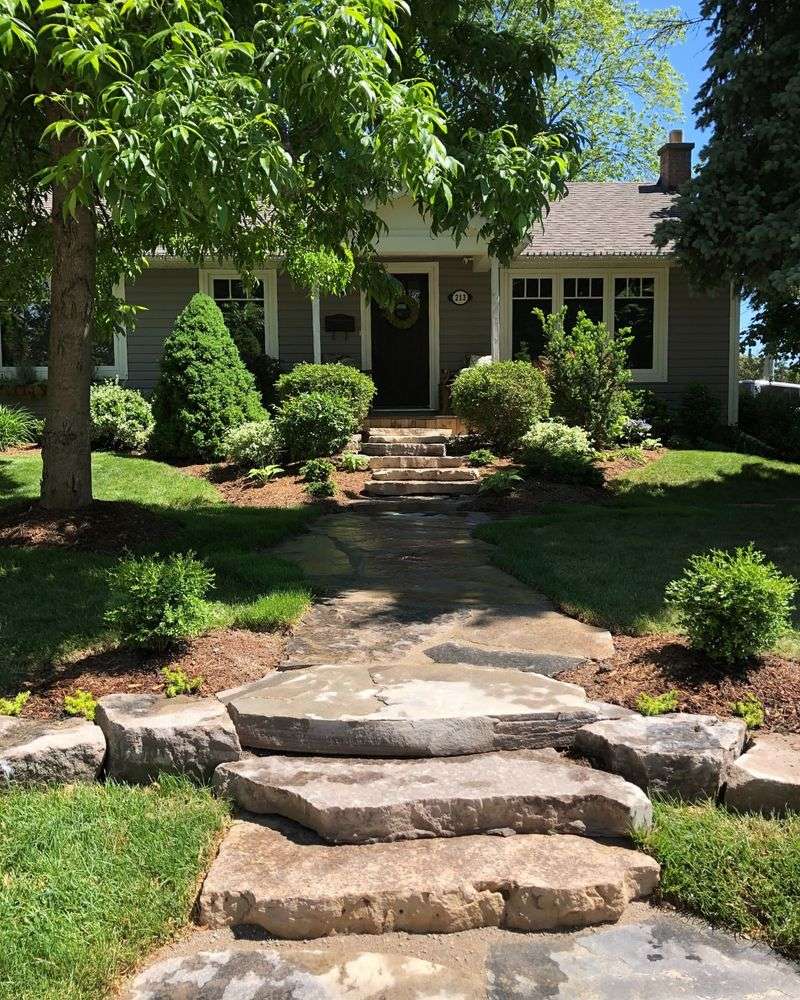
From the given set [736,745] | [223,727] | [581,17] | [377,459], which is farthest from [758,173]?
[581,17]

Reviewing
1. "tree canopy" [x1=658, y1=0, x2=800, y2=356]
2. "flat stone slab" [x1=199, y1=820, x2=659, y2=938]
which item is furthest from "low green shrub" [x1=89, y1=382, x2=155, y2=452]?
"flat stone slab" [x1=199, y1=820, x2=659, y2=938]

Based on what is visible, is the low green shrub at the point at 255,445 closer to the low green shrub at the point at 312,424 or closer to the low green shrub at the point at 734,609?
the low green shrub at the point at 312,424

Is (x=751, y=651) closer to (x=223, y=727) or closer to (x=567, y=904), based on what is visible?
(x=567, y=904)

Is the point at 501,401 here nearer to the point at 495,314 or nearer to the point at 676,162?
the point at 495,314

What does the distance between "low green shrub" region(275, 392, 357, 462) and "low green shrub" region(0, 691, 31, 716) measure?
298 inches

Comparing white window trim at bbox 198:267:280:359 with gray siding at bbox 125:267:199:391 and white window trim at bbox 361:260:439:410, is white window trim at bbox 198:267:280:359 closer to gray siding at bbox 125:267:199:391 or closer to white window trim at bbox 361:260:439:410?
gray siding at bbox 125:267:199:391

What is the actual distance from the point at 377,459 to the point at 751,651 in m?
7.84

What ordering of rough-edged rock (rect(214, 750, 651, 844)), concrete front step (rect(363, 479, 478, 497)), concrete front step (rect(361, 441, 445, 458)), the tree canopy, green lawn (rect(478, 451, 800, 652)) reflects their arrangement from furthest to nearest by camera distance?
concrete front step (rect(361, 441, 445, 458)), concrete front step (rect(363, 479, 478, 497)), the tree canopy, green lawn (rect(478, 451, 800, 652)), rough-edged rock (rect(214, 750, 651, 844))

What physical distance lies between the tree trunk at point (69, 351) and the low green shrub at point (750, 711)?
202 inches

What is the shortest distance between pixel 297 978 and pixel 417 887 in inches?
18.9

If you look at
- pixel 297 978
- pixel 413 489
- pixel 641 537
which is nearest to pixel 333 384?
pixel 413 489

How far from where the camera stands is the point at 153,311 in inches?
599

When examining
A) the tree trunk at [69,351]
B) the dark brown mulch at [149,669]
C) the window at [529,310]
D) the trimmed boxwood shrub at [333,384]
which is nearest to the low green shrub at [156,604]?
the dark brown mulch at [149,669]

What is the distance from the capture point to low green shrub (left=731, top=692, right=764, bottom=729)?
3760 millimetres
